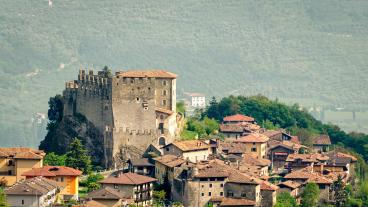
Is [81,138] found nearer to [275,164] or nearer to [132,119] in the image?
[132,119]

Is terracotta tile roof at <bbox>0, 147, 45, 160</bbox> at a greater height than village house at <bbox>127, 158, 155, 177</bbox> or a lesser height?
greater

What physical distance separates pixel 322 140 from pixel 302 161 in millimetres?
17387

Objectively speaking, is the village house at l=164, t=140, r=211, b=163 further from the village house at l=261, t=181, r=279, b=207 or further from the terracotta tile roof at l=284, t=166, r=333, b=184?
the village house at l=261, t=181, r=279, b=207

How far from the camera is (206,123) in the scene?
147 m

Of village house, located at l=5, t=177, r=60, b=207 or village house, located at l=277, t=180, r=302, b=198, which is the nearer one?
village house, located at l=5, t=177, r=60, b=207

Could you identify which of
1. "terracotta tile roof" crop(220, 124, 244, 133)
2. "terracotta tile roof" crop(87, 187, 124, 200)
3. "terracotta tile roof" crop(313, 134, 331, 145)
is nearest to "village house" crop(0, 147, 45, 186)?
"terracotta tile roof" crop(87, 187, 124, 200)

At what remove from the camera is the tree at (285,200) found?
11856 centimetres

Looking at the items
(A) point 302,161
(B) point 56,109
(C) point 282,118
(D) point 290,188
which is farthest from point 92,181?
A: (C) point 282,118

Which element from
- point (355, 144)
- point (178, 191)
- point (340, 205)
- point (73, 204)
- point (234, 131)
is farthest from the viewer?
point (355, 144)

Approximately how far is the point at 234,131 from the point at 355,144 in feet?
57.0

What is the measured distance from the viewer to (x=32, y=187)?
10675 cm

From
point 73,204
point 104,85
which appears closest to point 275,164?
point 104,85

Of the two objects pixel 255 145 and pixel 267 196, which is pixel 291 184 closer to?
pixel 267 196

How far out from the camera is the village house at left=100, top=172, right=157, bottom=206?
115 meters
